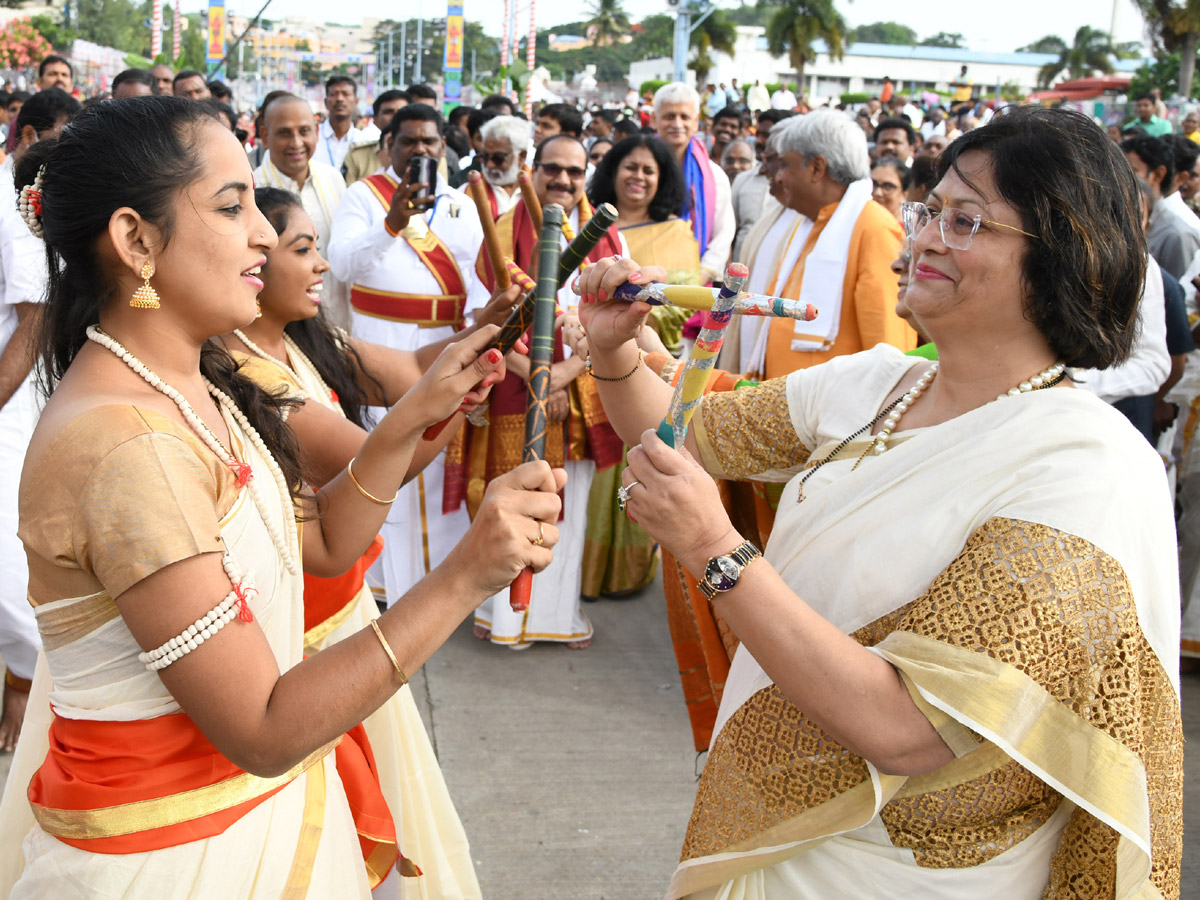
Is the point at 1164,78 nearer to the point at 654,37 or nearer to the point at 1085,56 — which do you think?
the point at 1085,56

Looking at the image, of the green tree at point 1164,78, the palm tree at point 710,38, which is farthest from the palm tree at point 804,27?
the green tree at point 1164,78

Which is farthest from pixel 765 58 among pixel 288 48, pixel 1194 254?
pixel 1194 254

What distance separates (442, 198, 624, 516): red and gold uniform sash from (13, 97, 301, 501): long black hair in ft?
8.69

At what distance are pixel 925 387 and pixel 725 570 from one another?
61 cm

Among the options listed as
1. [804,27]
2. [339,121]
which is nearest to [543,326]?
[339,121]

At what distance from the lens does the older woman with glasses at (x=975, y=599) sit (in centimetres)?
135

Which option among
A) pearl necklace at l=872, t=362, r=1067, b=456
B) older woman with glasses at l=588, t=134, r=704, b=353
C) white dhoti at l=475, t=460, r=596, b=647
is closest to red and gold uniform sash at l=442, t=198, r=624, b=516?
white dhoti at l=475, t=460, r=596, b=647

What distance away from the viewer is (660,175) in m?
4.96

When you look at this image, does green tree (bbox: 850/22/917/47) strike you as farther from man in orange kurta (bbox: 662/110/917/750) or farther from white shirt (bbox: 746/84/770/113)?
man in orange kurta (bbox: 662/110/917/750)

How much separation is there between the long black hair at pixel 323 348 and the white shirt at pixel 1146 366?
8.40ft

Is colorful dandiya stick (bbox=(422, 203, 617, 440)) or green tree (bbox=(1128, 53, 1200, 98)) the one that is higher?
green tree (bbox=(1128, 53, 1200, 98))

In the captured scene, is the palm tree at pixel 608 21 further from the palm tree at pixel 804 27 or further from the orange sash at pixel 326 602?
the orange sash at pixel 326 602

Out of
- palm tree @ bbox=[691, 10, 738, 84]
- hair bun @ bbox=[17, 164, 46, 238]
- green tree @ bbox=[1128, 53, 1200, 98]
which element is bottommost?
hair bun @ bbox=[17, 164, 46, 238]

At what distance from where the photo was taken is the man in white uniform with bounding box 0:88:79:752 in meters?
3.26
